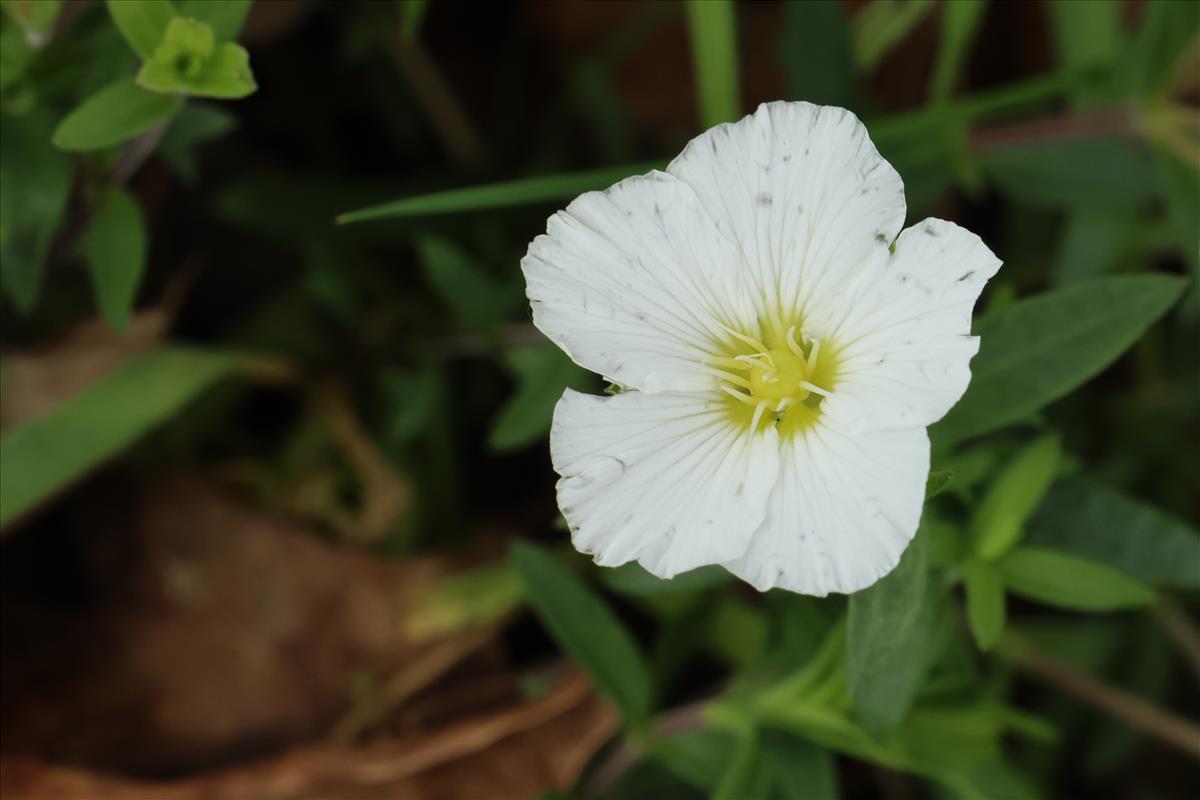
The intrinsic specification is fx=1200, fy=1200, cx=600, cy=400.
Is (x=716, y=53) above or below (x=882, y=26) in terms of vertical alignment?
above

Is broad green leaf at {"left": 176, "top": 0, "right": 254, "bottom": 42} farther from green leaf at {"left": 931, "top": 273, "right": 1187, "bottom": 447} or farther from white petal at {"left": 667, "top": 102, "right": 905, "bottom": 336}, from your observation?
green leaf at {"left": 931, "top": 273, "right": 1187, "bottom": 447}

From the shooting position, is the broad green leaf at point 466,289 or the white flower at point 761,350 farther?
the broad green leaf at point 466,289

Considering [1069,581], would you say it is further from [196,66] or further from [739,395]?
[196,66]

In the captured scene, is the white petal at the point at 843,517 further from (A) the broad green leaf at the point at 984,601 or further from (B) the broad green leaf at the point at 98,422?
(B) the broad green leaf at the point at 98,422

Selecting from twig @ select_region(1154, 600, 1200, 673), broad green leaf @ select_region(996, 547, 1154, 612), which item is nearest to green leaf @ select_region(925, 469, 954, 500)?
broad green leaf @ select_region(996, 547, 1154, 612)

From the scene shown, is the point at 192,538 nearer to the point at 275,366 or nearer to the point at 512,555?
the point at 275,366

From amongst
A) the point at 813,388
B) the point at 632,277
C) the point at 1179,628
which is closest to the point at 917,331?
the point at 813,388

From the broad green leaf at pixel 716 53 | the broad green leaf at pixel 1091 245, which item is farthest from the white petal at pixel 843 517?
the broad green leaf at pixel 1091 245
